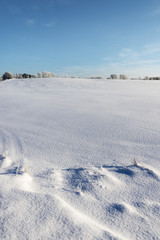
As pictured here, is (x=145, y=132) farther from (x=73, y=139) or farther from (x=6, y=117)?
(x=6, y=117)

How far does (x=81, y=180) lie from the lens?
3.11 feet

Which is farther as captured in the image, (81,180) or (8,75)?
(8,75)

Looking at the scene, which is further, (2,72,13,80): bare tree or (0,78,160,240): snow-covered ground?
(2,72,13,80): bare tree

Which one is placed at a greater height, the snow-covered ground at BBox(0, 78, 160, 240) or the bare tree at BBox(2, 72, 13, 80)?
the bare tree at BBox(2, 72, 13, 80)

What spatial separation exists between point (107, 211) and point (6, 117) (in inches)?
72.0

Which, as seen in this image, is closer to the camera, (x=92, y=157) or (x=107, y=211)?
(x=107, y=211)

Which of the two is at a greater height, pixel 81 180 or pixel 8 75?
pixel 8 75

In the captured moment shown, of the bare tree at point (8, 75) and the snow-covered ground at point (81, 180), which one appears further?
the bare tree at point (8, 75)

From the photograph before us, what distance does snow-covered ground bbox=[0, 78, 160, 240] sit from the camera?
639 millimetres

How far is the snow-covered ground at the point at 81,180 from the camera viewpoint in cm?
64

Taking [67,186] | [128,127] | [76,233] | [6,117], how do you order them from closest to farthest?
[76,233] < [67,186] < [128,127] < [6,117]

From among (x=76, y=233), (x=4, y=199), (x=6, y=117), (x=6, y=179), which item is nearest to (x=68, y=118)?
(x=6, y=117)

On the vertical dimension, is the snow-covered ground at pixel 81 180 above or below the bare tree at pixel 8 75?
below

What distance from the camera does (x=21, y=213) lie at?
0.69 metres
